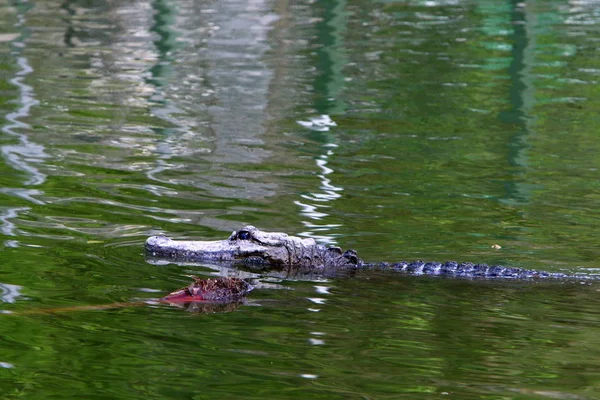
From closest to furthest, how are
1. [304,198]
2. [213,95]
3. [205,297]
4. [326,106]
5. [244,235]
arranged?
[205,297]
[244,235]
[304,198]
[326,106]
[213,95]

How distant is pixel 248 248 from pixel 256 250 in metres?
0.07

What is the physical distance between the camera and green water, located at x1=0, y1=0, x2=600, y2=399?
681 centimetres

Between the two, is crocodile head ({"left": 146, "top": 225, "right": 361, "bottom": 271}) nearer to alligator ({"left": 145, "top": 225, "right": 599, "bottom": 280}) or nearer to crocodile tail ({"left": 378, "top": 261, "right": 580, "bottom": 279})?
alligator ({"left": 145, "top": 225, "right": 599, "bottom": 280})

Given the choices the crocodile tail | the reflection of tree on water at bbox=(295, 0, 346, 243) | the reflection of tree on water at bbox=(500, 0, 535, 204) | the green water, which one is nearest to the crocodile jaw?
the green water

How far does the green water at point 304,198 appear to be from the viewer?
22.4 feet

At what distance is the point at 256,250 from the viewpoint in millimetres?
9664

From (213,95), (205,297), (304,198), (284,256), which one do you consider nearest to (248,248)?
(284,256)

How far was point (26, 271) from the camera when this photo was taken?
8.91 meters

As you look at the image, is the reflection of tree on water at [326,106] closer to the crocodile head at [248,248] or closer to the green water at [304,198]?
the green water at [304,198]

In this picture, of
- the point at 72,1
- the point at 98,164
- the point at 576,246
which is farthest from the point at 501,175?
the point at 72,1

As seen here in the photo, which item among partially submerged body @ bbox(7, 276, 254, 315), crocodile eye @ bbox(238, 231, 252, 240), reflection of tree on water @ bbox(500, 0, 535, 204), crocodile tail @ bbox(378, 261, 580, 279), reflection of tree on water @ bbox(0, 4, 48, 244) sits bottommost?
reflection of tree on water @ bbox(500, 0, 535, 204)

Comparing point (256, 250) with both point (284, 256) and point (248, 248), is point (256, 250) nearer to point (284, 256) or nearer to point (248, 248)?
point (248, 248)

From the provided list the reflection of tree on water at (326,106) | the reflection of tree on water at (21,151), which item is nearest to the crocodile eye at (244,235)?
the reflection of tree on water at (326,106)

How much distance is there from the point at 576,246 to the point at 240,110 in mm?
8100
